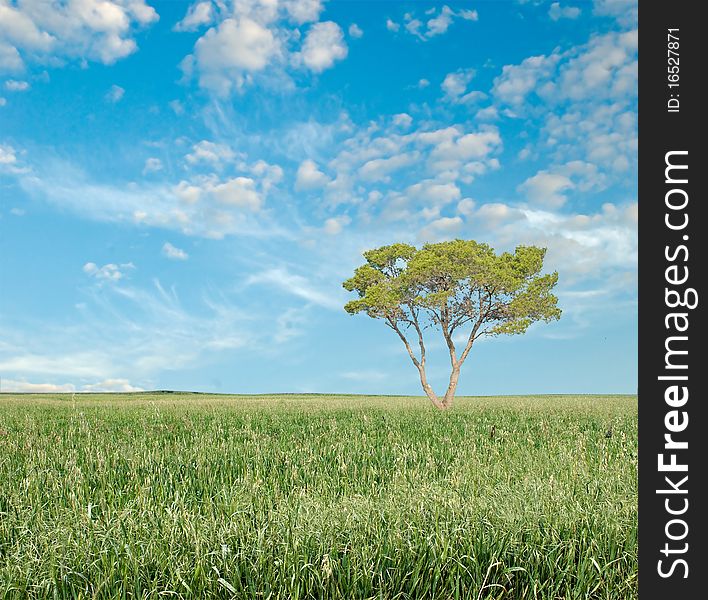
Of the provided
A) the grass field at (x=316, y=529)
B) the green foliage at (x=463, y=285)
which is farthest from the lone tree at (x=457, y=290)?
the grass field at (x=316, y=529)

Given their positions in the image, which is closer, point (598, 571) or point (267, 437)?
point (598, 571)

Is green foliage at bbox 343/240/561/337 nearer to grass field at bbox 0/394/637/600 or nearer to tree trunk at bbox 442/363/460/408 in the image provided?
tree trunk at bbox 442/363/460/408

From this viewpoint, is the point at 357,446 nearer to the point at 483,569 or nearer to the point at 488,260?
the point at 483,569

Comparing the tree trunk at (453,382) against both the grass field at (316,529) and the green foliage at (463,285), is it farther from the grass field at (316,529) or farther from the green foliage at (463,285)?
the grass field at (316,529)

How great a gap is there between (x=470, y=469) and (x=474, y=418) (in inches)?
336

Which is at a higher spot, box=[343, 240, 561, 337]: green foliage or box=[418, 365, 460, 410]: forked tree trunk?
box=[343, 240, 561, 337]: green foliage

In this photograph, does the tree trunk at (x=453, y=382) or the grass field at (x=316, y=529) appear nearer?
the grass field at (x=316, y=529)

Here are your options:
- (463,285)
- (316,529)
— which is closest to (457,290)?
(463,285)
